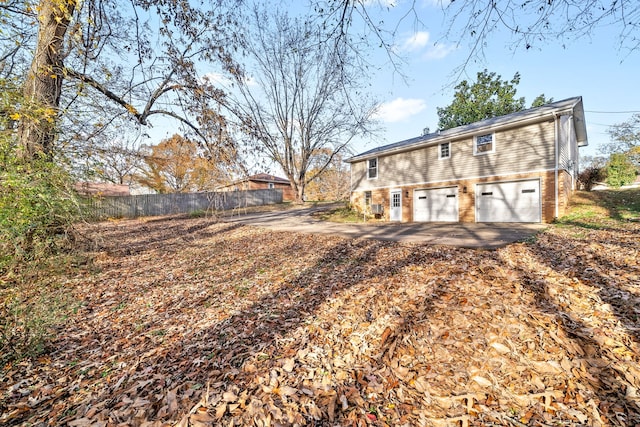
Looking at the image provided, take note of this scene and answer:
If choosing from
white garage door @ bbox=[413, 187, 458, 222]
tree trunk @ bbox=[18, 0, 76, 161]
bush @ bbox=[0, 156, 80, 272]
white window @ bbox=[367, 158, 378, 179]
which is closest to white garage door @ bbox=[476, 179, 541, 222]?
white garage door @ bbox=[413, 187, 458, 222]

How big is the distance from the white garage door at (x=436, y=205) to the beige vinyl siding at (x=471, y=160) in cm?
63

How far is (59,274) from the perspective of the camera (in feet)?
17.5

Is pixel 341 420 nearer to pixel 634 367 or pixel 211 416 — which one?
pixel 211 416

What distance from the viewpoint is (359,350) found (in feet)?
9.20

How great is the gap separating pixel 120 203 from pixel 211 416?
21.4m

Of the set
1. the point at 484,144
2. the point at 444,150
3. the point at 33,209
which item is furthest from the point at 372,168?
the point at 33,209

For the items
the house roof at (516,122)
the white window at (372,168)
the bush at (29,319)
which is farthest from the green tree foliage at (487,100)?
the bush at (29,319)

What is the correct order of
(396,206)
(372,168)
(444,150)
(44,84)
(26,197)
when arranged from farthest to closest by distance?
(372,168), (396,206), (444,150), (44,84), (26,197)

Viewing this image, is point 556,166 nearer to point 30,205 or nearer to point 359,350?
point 359,350

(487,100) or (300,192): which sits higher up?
(487,100)

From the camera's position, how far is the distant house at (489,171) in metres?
9.93

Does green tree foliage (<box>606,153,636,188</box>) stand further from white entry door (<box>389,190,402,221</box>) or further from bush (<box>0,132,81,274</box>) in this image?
bush (<box>0,132,81,274</box>)

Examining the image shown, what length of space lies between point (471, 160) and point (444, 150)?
141cm

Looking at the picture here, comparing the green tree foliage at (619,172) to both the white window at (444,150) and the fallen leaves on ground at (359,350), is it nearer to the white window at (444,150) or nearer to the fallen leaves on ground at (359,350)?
the white window at (444,150)
